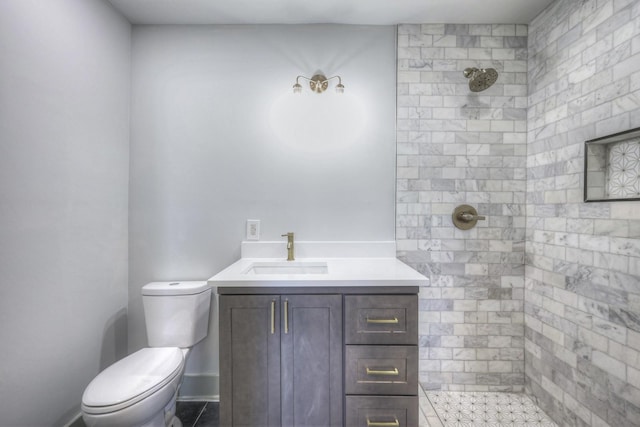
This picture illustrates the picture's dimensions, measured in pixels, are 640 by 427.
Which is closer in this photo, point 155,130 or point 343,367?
point 343,367

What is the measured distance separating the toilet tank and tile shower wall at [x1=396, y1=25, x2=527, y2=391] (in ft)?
4.67

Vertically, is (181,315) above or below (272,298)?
below

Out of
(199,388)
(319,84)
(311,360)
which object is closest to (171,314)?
(199,388)

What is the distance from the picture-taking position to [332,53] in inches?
73.0

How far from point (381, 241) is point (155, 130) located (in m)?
1.77

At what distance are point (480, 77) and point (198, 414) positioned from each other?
9.15 feet

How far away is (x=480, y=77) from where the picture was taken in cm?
168

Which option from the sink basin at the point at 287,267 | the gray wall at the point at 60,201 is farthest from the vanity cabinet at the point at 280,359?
the gray wall at the point at 60,201

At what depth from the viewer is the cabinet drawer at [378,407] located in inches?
48.2

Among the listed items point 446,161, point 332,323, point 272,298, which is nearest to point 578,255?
point 446,161

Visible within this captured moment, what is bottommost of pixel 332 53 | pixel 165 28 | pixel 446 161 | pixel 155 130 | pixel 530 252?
pixel 530 252

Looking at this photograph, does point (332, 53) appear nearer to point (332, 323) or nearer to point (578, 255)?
point (332, 323)

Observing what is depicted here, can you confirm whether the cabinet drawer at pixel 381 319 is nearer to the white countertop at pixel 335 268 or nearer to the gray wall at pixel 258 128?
the white countertop at pixel 335 268

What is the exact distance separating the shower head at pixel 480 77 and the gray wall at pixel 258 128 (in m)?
0.51
